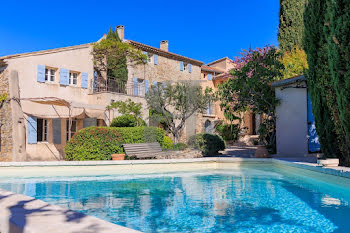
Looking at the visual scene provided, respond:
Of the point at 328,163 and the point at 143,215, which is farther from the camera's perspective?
the point at 328,163

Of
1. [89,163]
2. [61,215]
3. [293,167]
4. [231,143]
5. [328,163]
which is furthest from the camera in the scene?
[231,143]

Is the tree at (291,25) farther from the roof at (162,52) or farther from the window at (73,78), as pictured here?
the window at (73,78)

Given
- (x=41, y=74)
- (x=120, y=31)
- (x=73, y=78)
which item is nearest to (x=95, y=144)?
(x=41, y=74)

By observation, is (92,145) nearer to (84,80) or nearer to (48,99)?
(48,99)

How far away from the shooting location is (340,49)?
8.65 m

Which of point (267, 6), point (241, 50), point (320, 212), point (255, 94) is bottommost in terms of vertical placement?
point (320, 212)

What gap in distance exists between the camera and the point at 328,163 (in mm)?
9180

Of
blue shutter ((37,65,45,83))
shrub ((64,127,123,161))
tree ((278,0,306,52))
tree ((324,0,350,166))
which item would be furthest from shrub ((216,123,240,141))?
tree ((324,0,350,166))

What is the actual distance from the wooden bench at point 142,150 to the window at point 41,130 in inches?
265

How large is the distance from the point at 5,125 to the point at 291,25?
2245 centimetres

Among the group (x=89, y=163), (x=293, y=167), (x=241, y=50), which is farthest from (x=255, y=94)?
(x=89, y=163)

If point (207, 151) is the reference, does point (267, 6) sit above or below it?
above

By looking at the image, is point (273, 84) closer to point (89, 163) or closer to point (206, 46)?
point (89, 163)

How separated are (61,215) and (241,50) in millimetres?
16920
